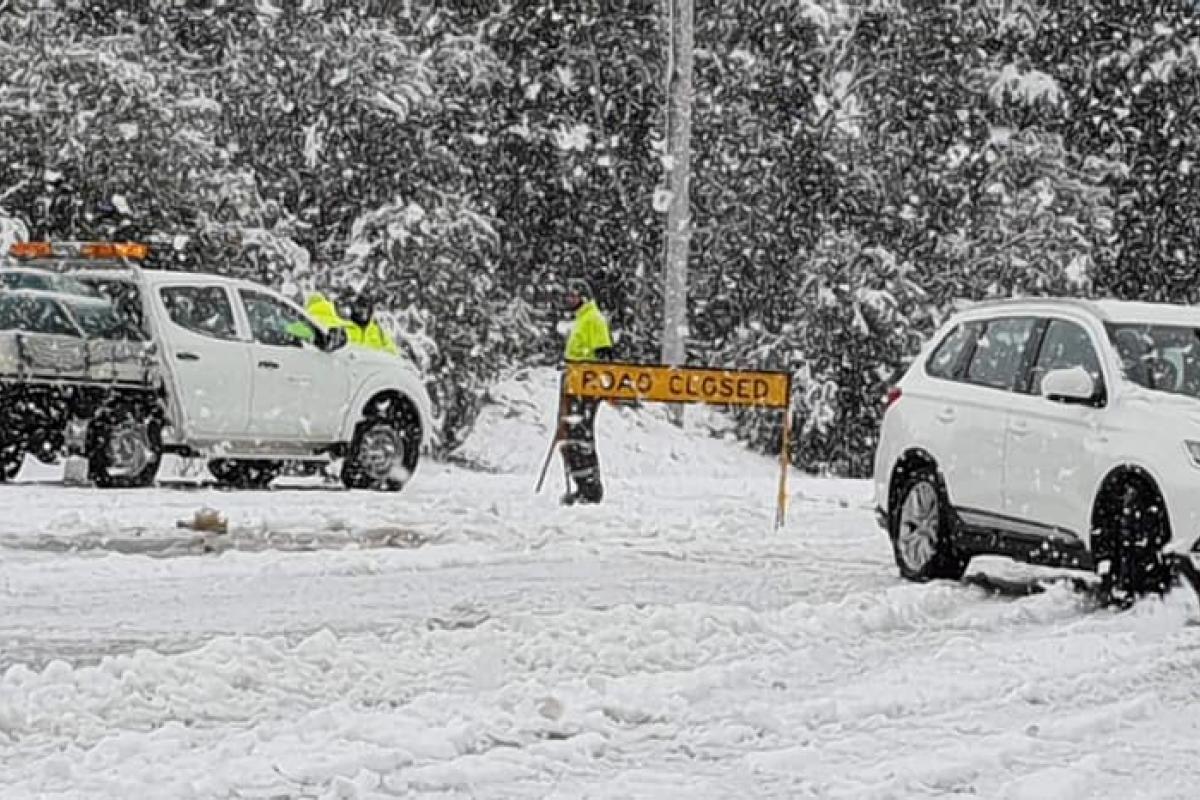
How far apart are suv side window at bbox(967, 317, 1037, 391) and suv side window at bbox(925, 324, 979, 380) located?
0.13 metres

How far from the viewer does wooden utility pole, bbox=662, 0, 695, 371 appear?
3195 centimetres

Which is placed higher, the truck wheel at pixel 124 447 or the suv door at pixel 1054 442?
the suv door at pixel 1054 442

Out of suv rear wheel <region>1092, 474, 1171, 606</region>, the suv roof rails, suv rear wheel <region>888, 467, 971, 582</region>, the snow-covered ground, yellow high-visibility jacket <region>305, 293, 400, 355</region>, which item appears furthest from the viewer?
yellow high-visibility jacket <region>305, 293, 400, 355</region>

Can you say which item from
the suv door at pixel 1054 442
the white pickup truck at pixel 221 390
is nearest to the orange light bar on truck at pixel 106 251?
the white pickup truck at pixel 221 390

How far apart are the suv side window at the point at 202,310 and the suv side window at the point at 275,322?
25 centimetres

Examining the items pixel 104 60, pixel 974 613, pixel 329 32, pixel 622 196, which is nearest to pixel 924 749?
pixel 974 613

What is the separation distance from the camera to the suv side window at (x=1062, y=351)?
11875mm

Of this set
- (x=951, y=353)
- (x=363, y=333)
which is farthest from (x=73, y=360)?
(x=951, y=353)

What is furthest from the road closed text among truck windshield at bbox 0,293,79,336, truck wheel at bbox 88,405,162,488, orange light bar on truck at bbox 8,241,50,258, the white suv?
orange light bar on truck at bbox 8,241,50,258

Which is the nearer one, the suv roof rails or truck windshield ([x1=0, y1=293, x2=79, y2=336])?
the suv roof rails

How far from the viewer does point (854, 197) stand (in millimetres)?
33750

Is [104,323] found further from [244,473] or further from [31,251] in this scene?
[244,473]

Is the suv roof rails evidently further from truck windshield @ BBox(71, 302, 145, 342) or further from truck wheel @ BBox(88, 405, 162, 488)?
truck windshield @ BBox(71, 302, 145, 342)

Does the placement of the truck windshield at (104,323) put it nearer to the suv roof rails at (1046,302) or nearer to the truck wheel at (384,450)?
the truck wheel at (384,450)
